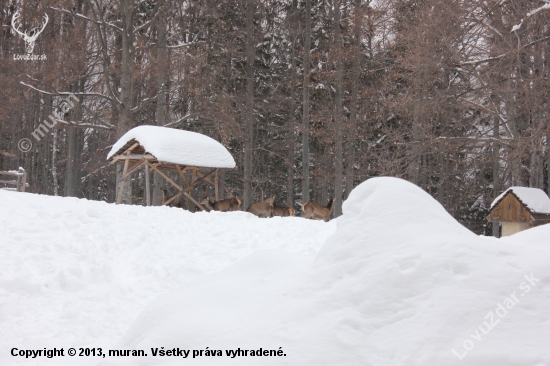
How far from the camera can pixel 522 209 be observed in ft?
37.2

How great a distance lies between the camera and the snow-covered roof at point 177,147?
14625mm

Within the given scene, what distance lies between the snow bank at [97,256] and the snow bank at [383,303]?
1505 mm

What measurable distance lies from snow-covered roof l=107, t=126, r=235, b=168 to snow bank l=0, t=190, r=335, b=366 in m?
3.26

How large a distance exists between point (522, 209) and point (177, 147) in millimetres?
10221

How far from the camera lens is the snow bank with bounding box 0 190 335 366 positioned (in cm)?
539

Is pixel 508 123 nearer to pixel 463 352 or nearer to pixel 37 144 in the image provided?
pixel 463 352

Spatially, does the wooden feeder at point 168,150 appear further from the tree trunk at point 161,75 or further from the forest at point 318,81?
the tree trunk at point 161,75

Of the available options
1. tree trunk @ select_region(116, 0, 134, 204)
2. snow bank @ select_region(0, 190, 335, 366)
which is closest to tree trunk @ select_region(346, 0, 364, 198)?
tree trunk @ select_region(116, 0, 134, 204)

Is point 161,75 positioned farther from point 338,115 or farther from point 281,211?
point 281,211

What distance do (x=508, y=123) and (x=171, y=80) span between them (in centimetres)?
1421

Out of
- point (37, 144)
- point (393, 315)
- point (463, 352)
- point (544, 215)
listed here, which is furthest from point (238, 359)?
point (37, 144)

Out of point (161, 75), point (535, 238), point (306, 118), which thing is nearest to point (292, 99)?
point (306, 118)

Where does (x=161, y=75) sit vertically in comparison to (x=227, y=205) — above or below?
above

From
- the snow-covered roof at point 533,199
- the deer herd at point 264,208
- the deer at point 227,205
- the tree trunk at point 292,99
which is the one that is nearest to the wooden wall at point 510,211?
the snow-covered roof at point 533,199
